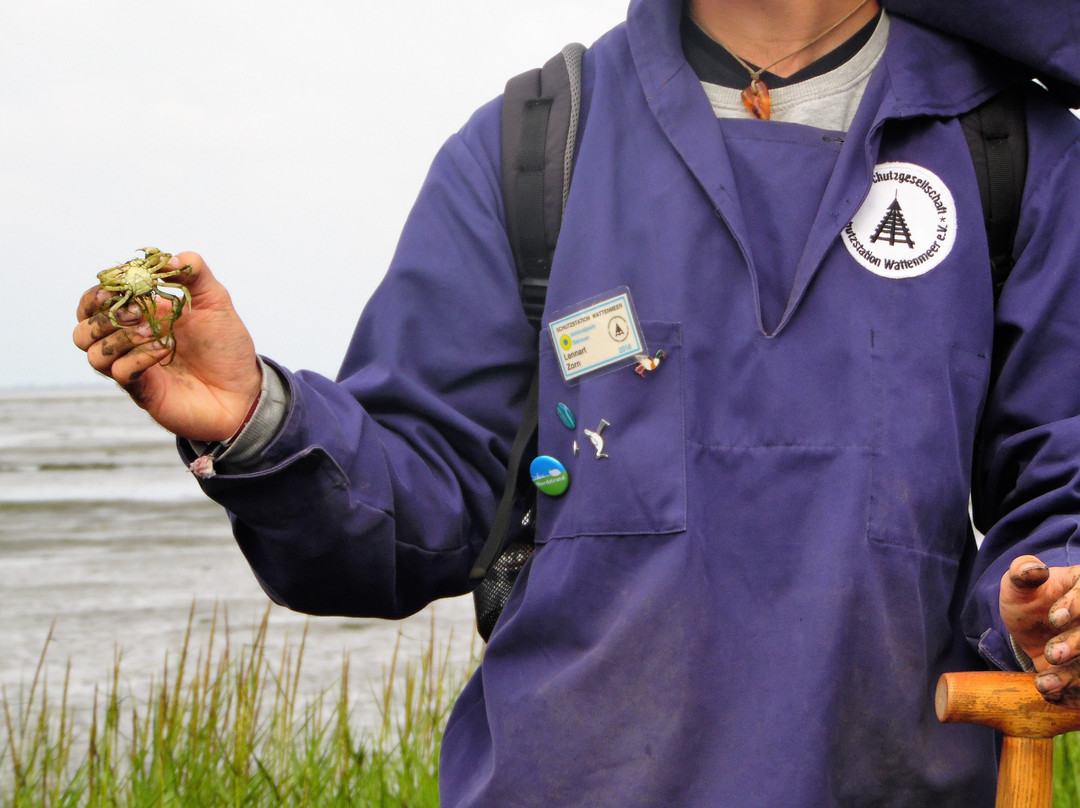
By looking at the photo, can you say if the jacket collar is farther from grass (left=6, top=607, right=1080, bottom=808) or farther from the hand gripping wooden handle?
grass (left=6, top=607, right=1080, bottom=808)

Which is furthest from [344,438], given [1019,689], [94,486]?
[94,486]

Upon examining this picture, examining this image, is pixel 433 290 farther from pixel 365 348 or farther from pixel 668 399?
pixel 668 399

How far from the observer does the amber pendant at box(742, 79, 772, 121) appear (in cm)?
187

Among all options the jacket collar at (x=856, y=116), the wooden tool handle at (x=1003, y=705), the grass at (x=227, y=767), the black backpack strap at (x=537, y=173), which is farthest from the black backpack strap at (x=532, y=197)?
the grass at (x=227, y=767)

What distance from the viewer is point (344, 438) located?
1.67 m

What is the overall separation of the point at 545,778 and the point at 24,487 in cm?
1967

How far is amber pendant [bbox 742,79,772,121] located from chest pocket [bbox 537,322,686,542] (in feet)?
1.26

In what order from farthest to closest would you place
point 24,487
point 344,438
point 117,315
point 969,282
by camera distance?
point 24,487 < point 969,282 < point 344,438 < point 117,315

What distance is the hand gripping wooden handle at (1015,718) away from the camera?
58.2 inches

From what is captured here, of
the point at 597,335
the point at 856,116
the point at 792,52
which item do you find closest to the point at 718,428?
the point at 597,335

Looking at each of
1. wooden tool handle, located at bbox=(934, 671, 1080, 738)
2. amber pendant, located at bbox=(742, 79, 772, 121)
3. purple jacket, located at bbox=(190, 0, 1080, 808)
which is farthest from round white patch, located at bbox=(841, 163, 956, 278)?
wooden tool handle, located at bbox=(934, 671, 1080, 738)

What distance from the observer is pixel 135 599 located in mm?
9281

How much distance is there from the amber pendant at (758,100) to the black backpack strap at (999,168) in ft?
0.96

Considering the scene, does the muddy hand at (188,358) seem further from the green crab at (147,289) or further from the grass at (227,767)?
the grass at (227,767)
